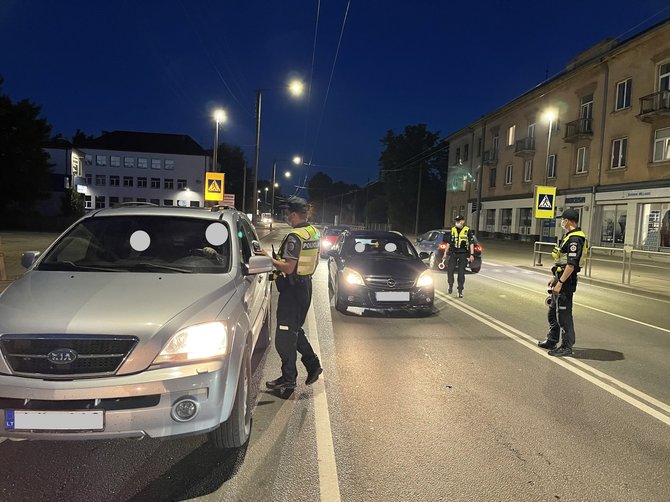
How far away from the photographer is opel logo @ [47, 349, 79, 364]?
290cm

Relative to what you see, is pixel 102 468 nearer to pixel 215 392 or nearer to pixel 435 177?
pixel 215 392

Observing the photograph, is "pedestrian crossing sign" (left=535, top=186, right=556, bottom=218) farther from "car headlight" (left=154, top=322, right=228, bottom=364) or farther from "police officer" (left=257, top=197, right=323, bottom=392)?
"car headlight" (left=154, top=322, right=228, bottom=364)

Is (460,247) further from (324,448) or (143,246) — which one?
(324,448)

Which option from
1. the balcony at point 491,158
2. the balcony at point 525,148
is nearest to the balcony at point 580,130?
the balcony at point 525,148

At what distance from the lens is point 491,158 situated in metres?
47.5

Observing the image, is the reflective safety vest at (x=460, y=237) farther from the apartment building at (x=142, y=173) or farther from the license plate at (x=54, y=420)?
the apartment building at (x=142, y=173)

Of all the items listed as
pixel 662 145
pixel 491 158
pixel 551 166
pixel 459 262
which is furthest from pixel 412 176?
pixel 459 262

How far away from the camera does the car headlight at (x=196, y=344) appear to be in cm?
302

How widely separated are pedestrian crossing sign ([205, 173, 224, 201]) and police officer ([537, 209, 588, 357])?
18.6 meters

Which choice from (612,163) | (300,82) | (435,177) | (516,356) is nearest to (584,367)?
(516,356)

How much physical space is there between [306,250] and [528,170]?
133ft

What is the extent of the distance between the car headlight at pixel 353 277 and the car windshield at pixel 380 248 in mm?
1051

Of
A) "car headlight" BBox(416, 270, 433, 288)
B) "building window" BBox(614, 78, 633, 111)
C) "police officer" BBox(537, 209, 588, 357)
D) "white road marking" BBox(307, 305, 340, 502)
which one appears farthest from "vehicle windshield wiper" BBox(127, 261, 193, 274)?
"building window" BBox(614, 78, 633, 111)

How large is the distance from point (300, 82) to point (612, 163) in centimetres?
1971
